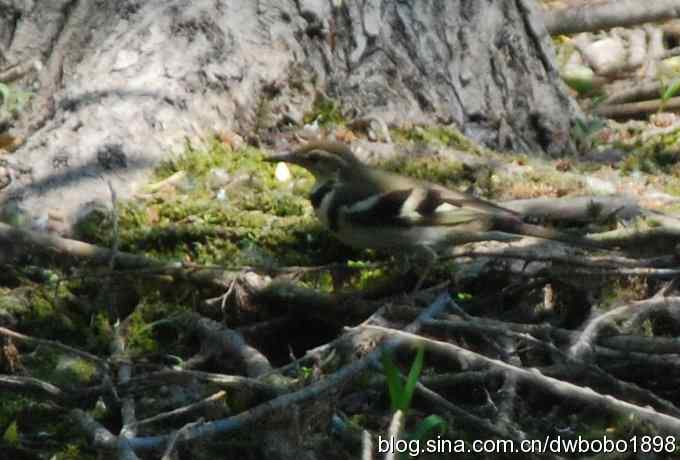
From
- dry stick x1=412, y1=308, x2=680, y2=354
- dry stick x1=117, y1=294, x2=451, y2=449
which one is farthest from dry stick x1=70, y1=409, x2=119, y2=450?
dry stick x1=412, y1=308, x2=680, y2=354

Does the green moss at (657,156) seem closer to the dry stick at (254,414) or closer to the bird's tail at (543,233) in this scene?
the bird's tail at (543,233)

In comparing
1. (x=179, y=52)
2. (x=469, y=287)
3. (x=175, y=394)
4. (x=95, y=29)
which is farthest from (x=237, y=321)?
(x=95, y=29)

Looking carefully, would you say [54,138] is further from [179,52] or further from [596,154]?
[596,154]

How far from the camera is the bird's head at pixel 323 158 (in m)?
5.75

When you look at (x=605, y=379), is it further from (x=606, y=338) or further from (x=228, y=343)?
(x=228, y=343)

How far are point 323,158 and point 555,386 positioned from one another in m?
1.94

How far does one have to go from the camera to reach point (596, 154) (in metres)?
7.56

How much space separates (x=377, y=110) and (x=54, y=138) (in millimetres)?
1612

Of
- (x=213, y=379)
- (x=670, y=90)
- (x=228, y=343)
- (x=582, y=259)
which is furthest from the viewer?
(x=670, y=90)

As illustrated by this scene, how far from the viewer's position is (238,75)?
645cm

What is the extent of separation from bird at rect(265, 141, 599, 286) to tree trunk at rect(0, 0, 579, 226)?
40.7 inches

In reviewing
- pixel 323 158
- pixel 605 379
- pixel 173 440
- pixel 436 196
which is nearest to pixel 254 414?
pixel 173 440

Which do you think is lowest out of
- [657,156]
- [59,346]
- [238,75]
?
[657,156]

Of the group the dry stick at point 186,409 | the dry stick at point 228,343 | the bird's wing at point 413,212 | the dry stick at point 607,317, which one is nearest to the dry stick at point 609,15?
the bird's wing at point 413,212
